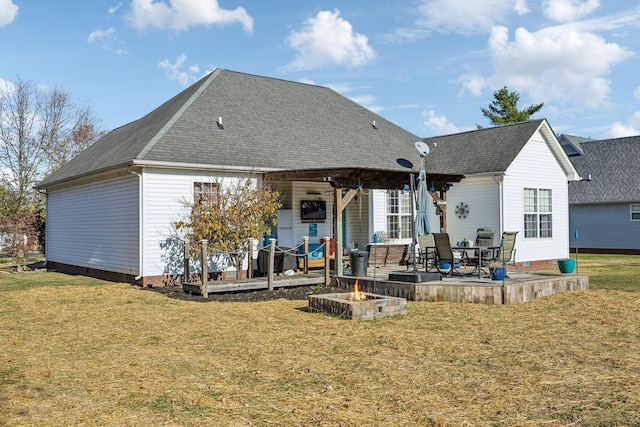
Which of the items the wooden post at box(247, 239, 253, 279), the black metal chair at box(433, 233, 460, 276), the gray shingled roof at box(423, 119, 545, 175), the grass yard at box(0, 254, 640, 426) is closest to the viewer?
the grass yard at box(0, 254, 640, 426)

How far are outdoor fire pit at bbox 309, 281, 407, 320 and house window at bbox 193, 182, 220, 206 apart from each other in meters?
5.76

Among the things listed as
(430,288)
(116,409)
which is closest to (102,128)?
(430,288)

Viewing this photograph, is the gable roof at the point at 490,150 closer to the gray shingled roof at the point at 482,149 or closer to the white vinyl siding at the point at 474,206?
the gray shingled roof at the point at 482,149

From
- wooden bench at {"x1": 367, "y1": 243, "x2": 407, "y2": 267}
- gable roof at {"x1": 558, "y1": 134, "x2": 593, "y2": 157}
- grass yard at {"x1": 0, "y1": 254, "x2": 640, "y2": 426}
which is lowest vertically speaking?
grass yard at {"x1": 0, "y1": 254, "x2": 640, "y2": 426}

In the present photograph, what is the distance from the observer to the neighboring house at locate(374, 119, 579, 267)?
62.9ft

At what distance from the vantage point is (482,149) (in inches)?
819

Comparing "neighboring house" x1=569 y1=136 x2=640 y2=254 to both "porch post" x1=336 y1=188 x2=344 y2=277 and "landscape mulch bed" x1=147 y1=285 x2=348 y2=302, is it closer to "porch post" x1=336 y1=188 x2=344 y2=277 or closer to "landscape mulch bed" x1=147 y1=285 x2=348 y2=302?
"porch post" x1=336 y1=188 x2=344 y2=277

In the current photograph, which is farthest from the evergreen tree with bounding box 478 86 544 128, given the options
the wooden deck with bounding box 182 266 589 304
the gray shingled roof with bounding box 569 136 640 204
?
the wooden deck with bounding box 182 266 589 304

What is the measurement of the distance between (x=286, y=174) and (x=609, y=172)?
912 inches

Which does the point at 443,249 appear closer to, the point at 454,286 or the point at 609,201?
the point at 454,286

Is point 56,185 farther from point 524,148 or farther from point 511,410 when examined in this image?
point 511,410

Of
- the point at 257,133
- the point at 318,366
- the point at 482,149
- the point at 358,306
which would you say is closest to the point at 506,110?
the point at 482,149

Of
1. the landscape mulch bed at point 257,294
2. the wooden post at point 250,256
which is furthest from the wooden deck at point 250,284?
the wooden post at point 250,256

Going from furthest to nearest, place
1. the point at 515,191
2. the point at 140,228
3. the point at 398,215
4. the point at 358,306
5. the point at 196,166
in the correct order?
the point at 398,215 < the point at 515,191 < the point at 196,166 < the point at 140,228 < the point at 358,306
